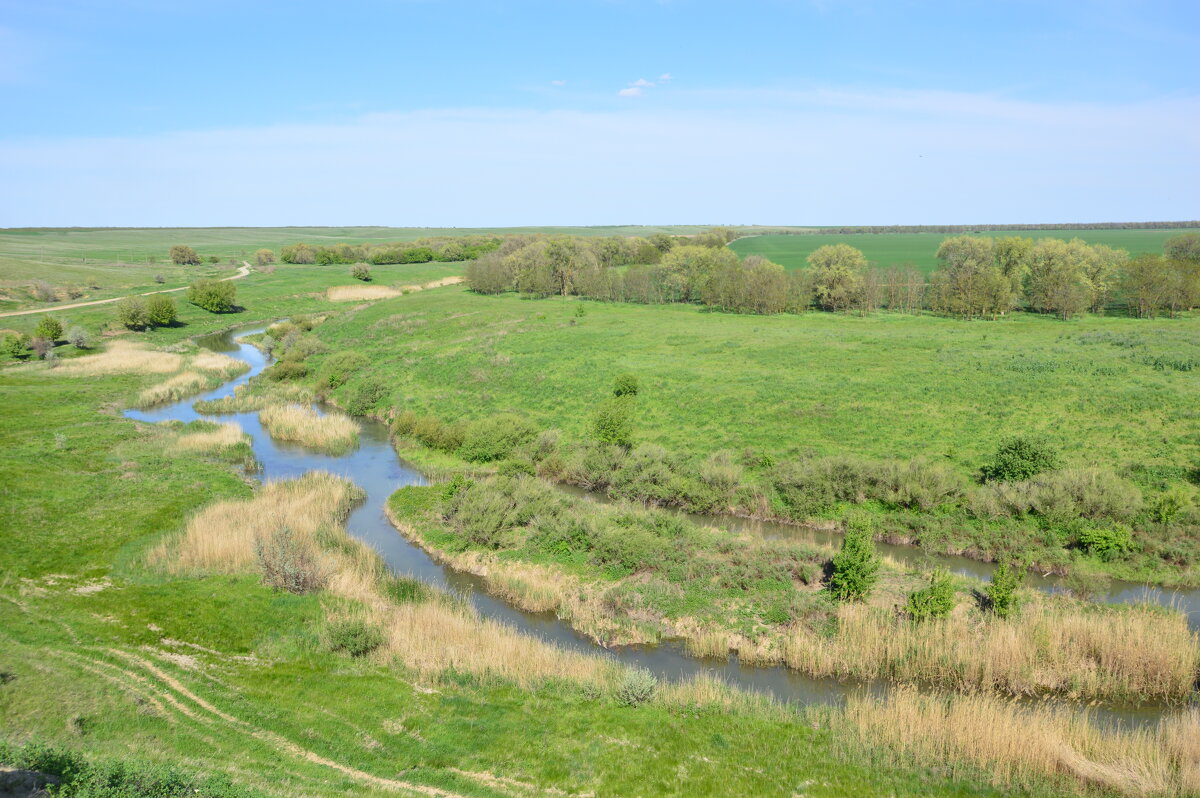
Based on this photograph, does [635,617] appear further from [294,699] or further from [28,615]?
[28,615]

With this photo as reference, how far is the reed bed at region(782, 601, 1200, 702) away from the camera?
634 inches

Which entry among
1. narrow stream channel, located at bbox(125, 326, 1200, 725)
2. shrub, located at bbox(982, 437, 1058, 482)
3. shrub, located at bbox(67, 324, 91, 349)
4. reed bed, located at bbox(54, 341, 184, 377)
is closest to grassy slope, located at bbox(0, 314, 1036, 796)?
narrow stream channel, located at bbox(125, 326, 1200, 725)

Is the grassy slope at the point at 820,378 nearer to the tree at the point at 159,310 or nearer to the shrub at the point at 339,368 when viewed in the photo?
the shrub at the point at 339,368

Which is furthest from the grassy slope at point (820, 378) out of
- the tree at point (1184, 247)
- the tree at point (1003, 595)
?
the tree at point (1184, 247)

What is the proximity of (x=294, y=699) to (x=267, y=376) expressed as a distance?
4496 cm

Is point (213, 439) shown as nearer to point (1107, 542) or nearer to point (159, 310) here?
point (1107, 542)

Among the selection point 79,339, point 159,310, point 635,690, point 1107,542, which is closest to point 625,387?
point 1107,542

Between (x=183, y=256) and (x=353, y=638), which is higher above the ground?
(x=183, y=256)

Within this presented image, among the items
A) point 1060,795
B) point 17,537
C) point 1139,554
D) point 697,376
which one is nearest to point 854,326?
point 697,376

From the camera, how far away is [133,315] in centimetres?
6906

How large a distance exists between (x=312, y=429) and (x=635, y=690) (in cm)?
2986

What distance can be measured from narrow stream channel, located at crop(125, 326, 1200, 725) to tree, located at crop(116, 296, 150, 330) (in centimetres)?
3258

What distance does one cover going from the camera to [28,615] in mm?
17578

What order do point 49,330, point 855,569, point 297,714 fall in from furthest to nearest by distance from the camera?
point 49,330, point 855,569, point 297,714
